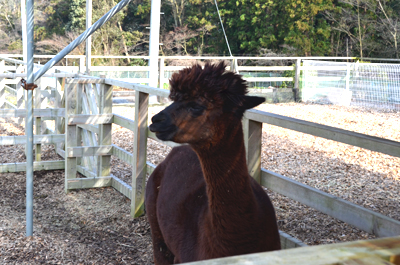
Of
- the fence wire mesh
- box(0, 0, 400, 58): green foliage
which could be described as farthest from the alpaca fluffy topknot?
box(0, 0, 400, 58): green foliage

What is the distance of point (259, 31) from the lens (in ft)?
96.1

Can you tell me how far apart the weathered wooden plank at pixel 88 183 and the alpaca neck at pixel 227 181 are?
3855mm

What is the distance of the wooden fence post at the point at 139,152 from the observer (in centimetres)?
478

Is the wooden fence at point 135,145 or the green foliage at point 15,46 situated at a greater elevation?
the green foliage at point 15,46

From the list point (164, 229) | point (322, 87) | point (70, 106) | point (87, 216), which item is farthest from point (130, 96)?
point (164, 229)

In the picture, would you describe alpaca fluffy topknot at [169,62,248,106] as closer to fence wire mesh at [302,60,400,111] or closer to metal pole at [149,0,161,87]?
metal pole at [149,0,161,87]

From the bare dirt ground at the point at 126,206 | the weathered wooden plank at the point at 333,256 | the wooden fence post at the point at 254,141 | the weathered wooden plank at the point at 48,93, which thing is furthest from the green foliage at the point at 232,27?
the weathered wooden plank at the point at 333,256

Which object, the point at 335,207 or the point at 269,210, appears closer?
the point at 269,210

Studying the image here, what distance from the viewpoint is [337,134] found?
2.40 metres

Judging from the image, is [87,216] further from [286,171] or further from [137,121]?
[286,171]

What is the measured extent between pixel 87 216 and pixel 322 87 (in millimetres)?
12640

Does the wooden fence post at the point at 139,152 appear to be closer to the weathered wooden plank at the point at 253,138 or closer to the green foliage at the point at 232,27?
the weathered wooden plank at the point at 253,138

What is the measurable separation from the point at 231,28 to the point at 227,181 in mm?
31302

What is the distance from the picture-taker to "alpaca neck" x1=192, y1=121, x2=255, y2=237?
7.08ft
